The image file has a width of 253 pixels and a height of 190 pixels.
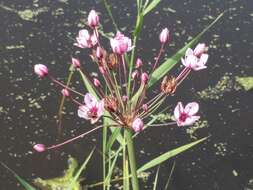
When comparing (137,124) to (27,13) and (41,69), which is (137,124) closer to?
(41,69)

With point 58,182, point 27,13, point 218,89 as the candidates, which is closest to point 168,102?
point 218,89

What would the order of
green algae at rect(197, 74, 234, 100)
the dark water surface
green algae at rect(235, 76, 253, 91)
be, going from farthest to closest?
green algae at rect(235, 76, 253, 91), green algae at rect(197, 74, 234, 100), the dark water surface

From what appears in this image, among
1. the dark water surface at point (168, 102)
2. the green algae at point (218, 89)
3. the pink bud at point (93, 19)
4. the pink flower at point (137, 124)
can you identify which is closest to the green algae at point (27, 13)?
the dark water surface at point (168, 102)

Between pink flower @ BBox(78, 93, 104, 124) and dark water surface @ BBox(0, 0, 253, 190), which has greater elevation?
pink flower @ BBox(78, 93, 104, 124)

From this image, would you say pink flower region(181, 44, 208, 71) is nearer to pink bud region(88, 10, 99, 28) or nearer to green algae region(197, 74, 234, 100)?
pink bud region(88, 10, 99, 28)

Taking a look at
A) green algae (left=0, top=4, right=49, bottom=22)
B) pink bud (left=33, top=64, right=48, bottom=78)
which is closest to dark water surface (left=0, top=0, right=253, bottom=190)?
green algae (left=0, top=4, right=49, bottom=22)

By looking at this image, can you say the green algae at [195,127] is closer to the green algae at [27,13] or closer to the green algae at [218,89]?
the green algae at [218,89]

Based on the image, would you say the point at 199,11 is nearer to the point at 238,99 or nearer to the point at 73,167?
the point at 238,99
